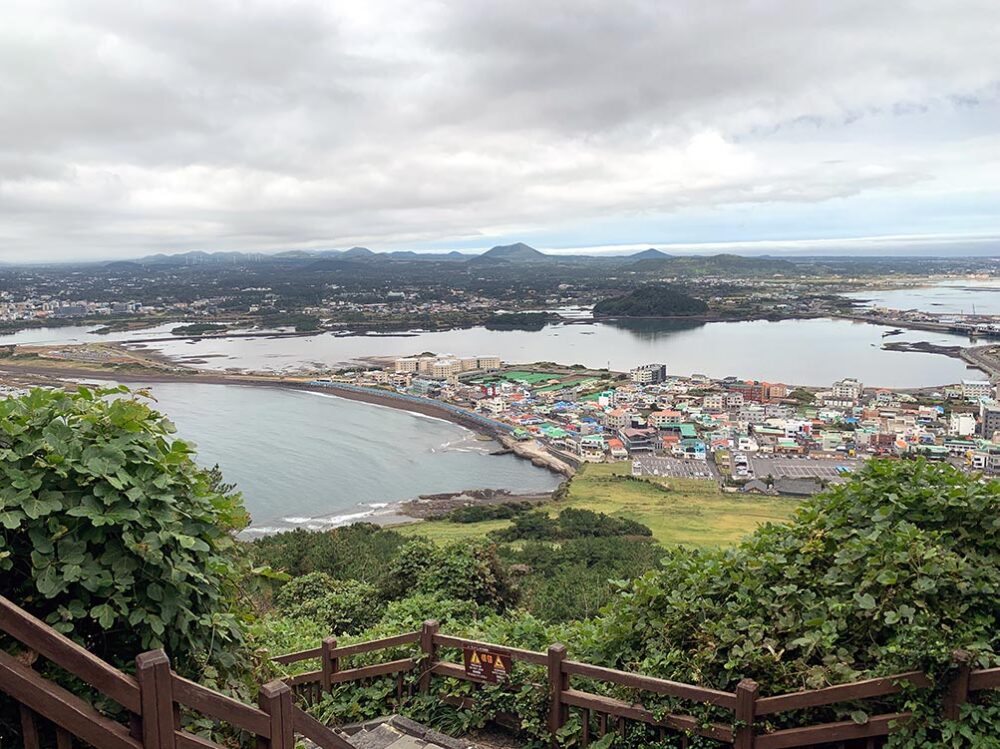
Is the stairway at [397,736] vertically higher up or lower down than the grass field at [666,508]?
higher up

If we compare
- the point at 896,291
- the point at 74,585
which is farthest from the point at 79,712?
the point at 896,291

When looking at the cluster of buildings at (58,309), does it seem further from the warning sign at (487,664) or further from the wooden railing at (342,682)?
the warning sign at (487,664)

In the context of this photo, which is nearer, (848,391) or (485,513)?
(485,513)

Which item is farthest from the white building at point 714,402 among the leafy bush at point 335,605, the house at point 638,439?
the leafy bush at point 335,605

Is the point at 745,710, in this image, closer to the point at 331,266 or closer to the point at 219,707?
the point at 219,707

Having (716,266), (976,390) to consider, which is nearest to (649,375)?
(976,390)

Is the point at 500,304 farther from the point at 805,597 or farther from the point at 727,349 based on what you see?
the point at 805,597

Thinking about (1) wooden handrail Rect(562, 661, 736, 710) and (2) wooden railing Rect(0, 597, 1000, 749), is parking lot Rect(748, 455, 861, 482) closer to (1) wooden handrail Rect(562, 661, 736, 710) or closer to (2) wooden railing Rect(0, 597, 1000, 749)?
(2) wooden railing Rect(0, 597, 1000, 749)
